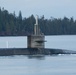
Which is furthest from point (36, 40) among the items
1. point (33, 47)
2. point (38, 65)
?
point (38, 65)

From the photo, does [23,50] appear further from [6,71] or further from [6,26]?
[6,26]

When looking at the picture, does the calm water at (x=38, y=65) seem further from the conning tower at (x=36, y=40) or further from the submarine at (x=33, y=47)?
the conning tower at (x=36, y=40)

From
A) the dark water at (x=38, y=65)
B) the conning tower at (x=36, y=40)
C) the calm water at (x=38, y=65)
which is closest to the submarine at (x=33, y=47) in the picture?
the conning tower at (x=36, y=40)

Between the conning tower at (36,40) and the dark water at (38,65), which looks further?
the conning tower at (36,40)

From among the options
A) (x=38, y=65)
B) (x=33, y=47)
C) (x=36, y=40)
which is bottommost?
(x=38, y=65)

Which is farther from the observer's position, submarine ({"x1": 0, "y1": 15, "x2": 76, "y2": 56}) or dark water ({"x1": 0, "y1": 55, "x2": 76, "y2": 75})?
submarine ({"x1": 0, "y1": 15, "x2": 76, "y2": 56})

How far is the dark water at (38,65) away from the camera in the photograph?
63.2 meters

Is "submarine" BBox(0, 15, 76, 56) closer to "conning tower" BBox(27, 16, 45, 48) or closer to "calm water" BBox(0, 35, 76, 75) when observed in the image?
"conning tower" BBox(27, 16, 45, 48)

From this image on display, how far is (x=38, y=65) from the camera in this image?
2820 inches

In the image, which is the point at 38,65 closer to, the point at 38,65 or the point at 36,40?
the point at 38,65

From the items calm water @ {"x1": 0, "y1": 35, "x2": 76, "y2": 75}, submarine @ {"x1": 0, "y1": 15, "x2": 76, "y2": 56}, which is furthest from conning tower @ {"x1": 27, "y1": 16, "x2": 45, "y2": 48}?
calm water @ {"x1": 0, "y1": 35, "x2": 76, "y2": 75}

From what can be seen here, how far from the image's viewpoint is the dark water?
63219 millimetres

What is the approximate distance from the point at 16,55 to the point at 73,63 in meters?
11.7

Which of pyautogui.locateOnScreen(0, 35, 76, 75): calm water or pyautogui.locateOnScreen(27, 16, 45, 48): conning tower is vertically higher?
pyautogui.locateOnScreen(27, 16, 45, 48): conning tower
